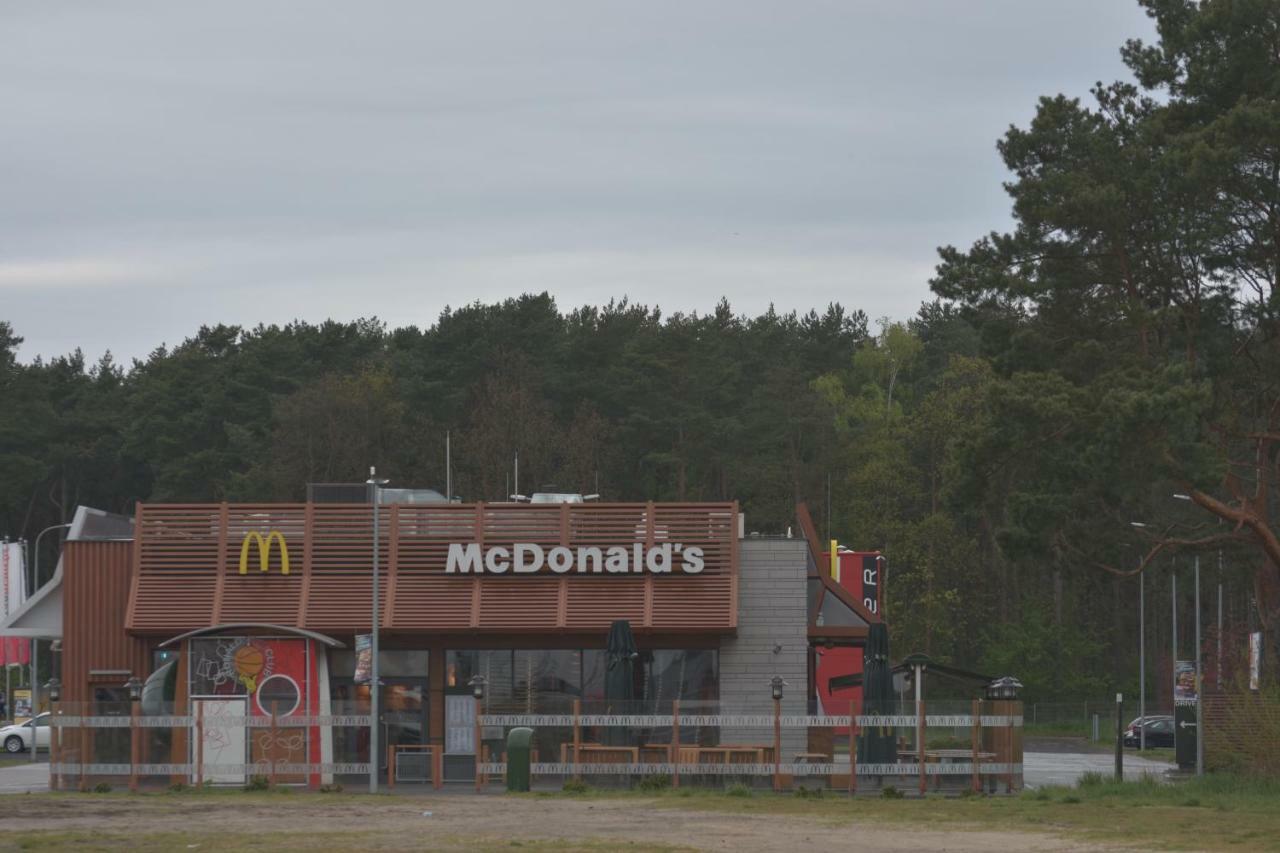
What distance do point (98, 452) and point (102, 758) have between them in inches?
3424

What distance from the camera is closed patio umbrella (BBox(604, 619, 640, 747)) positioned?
1526 inches

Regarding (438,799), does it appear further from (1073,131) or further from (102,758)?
(1073,131)

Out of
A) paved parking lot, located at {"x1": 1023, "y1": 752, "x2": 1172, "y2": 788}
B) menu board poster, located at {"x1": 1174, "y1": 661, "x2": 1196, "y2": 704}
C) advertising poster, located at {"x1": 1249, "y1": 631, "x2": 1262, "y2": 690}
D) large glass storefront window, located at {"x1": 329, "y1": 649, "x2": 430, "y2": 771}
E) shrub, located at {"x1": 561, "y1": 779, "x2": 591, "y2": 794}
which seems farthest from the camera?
menu board poster, located at {"x1": 1174, "y1": 661, "x2": 1196, "y2": 704}

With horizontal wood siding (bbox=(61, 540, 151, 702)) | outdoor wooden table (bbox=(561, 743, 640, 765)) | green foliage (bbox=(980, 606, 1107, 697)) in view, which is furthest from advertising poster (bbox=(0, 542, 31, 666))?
green foliage (bbox=(980, 606, 1107, 697))

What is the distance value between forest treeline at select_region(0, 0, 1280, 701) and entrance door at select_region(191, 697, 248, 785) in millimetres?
18818

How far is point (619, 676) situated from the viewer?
1547 inches

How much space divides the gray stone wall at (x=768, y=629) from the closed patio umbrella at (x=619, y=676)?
129 inches

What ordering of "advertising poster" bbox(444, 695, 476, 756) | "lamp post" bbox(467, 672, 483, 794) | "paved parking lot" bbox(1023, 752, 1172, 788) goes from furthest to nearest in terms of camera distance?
"paved parking lot" bbox(1023, 752, 1172, 788), "advertising poster" bbox(444, 695, 476, 756), "lamp post" bbox(467, 672, 483, 794)

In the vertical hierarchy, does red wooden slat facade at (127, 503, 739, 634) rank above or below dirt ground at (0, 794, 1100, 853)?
above

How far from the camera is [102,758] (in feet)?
127

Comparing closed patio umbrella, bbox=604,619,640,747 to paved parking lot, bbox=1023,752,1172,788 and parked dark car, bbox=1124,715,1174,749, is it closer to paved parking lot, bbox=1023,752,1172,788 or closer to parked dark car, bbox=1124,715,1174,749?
paved parking lot, bbox=1023,752,1172,788

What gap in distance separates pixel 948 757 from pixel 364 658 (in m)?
11.7


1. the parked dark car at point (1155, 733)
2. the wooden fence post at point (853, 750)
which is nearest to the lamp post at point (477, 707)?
the wooden fence post at point (853, 750)

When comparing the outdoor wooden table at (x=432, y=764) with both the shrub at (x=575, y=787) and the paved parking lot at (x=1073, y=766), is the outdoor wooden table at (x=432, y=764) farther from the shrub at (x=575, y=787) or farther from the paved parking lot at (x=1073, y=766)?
the paved parking lot at (x=1073, y=766)
